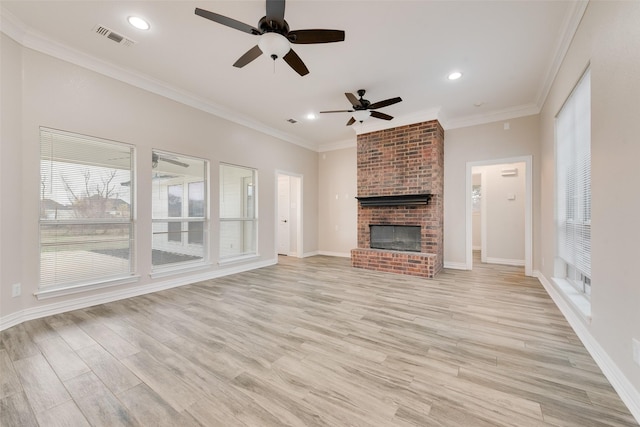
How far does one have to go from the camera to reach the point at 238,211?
16.9 ft

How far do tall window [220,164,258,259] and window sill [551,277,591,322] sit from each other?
494cm

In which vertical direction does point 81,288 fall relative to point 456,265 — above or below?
above

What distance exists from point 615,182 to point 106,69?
5307mm

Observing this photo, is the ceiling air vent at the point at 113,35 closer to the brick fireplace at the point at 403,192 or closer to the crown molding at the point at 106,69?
the crown molding at the point at 106,69

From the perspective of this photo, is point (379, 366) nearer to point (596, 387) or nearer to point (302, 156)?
point (596, 387)

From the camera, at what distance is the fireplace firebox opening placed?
5105mm

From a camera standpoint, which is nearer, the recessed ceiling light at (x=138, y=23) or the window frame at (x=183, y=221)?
the recessed ceiling light at (x=138, y=23)

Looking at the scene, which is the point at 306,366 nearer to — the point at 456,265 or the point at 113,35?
the point at 113,35

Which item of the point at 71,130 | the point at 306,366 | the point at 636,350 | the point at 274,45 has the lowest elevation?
the point at 306,366

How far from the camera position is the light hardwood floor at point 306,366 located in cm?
144

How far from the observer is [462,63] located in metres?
3.23

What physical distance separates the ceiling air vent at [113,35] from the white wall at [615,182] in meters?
4.32

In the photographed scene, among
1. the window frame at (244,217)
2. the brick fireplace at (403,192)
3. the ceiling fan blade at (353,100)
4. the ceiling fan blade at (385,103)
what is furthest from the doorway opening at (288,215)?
the ceiling fan blade at (385,103)

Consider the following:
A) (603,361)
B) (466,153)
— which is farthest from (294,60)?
(466,153)
